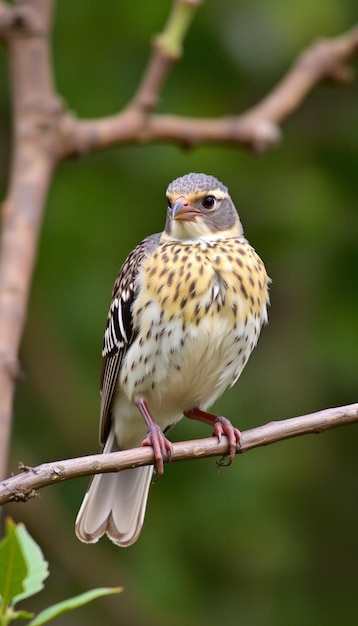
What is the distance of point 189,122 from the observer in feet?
19.9

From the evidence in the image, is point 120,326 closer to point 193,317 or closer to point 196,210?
point 193,317

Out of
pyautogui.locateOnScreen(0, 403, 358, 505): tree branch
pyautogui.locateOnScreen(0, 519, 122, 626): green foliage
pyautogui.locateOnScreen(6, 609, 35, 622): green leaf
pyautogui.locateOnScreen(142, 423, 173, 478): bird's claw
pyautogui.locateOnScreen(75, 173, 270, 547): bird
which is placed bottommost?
pyautogui.locateOnScreen(6, 609, 35, 622): green leaf

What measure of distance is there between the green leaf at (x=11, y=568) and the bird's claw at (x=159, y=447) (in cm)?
122

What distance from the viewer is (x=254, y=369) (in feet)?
23.8

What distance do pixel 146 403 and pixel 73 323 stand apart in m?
2.26

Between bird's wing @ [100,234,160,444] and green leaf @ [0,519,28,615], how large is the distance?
214 cm

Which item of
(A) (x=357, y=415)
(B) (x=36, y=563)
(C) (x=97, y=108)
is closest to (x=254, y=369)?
(C) (x=97, y=108)

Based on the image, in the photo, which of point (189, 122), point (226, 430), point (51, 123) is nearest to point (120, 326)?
point (226, 430)

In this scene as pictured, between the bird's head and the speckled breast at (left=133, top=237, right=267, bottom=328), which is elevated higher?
the bird's head

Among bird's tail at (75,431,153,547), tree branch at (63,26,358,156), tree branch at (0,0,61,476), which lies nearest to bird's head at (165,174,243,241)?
tree branch at (0,0,61,476)

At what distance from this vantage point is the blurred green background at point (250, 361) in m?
6.87

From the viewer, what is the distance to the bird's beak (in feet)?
15.0

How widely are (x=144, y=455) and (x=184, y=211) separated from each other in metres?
1.38

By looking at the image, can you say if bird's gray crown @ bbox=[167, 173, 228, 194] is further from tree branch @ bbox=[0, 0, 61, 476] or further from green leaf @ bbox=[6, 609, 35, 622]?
green leaf @ bbox=[6, 609, 35, 622]
